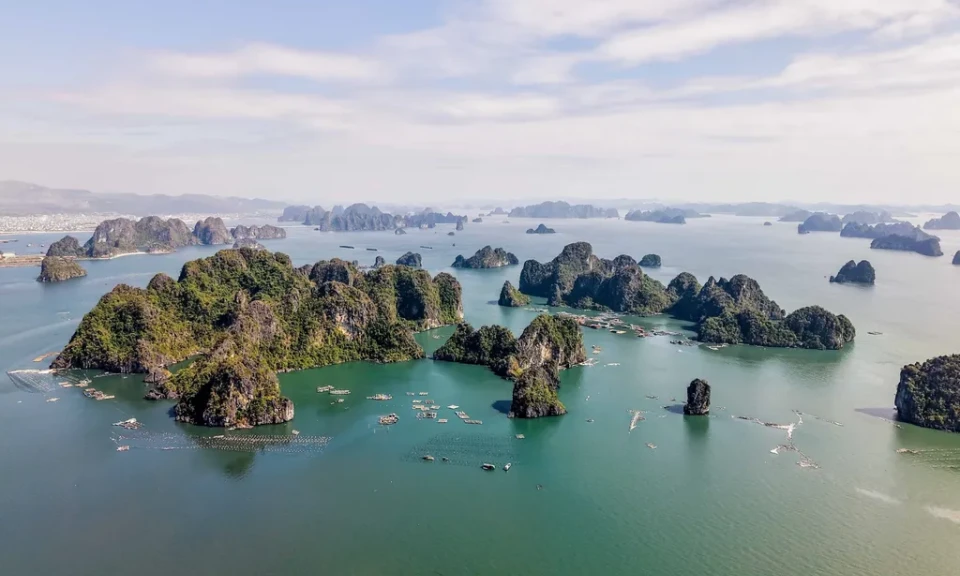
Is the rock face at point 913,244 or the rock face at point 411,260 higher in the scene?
the rock face at point 913,244

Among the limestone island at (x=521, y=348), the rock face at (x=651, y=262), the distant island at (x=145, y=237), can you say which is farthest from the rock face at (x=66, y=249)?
the rock face at (x=651, y=262)

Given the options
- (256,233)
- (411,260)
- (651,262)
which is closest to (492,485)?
(411,260)

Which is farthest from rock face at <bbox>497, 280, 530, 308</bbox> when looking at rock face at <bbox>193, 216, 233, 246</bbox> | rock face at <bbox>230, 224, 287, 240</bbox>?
rock face at <bbox>230, 224, 287, 240</bbox>

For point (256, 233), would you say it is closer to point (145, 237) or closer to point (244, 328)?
point (145, 237)

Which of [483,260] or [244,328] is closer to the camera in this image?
[244,328]

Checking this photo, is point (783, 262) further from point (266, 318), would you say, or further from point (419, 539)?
point (419, 539)

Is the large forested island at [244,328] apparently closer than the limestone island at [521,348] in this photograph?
Yes

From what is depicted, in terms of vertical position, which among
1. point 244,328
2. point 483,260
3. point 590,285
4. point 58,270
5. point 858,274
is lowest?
point 244,328

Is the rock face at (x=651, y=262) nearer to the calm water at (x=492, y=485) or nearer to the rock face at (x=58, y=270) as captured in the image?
the calm water at (x=492, y=485)
